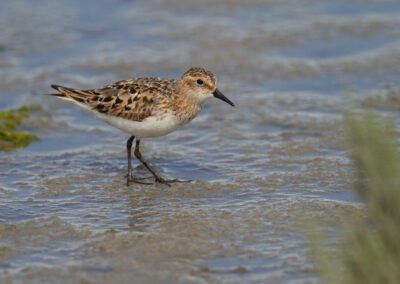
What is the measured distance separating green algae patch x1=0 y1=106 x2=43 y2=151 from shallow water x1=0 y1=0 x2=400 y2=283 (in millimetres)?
197

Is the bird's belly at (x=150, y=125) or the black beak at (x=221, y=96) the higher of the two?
the black beak at (x=221, y=96)

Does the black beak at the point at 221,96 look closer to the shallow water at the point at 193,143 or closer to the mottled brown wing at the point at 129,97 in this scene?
the mottled brown wing at the point at 129,97

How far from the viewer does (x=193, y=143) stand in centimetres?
889

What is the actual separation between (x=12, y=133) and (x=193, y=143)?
2448 mm

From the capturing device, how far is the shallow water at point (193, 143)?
582 centimetres

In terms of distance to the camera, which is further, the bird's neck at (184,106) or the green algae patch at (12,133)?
the green algae patch at (12,133)

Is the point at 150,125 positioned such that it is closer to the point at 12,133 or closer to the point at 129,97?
the point at 129,97

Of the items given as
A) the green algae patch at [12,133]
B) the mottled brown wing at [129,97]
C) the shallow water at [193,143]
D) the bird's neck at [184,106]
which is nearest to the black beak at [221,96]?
the bird's neck at [184,106]

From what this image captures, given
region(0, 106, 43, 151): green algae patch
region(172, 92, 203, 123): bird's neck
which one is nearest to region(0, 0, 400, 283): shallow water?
region(0, 106, 43, 151): green algae patch

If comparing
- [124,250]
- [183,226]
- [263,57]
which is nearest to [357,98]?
[263,57]

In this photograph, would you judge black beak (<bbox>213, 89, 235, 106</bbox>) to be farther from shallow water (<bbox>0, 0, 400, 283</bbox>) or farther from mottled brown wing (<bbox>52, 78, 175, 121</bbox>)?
shallow water (<bbox>0, 0, 400, 283</bbox>)

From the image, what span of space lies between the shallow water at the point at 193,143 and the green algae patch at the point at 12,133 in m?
0.20

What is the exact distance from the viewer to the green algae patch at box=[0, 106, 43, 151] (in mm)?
8794

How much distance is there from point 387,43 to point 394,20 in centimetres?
103
